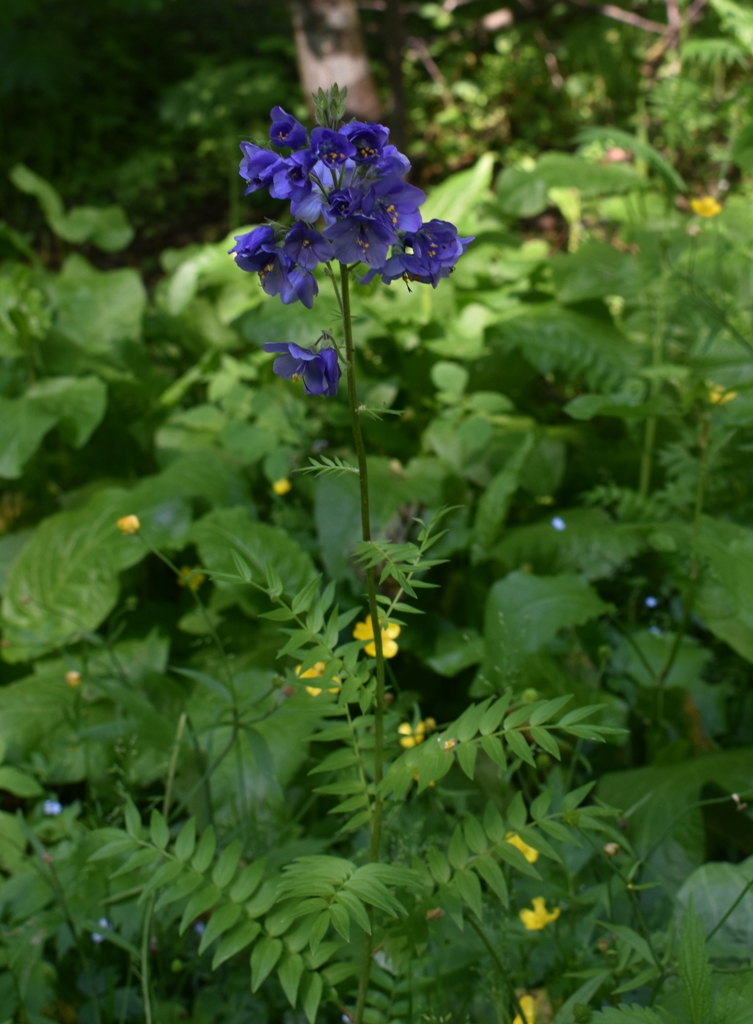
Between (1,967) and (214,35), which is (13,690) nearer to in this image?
(1,967)

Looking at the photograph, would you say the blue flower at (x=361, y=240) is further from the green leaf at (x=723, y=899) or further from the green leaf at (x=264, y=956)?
the green leaf at (x=723, y=899)

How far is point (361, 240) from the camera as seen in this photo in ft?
2.84

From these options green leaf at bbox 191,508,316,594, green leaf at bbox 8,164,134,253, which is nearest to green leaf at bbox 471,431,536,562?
green leaf at bbox 191,508,316,594

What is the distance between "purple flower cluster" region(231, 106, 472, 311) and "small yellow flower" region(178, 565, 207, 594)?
1.16 ft

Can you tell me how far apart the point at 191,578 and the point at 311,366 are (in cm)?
86

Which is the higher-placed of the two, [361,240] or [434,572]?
[361,240]

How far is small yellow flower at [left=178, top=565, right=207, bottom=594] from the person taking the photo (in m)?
1.29

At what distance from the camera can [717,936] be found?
1.28 meters

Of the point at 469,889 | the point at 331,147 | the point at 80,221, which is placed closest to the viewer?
the point at 331,147

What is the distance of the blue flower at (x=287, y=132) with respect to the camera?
0.89 metres

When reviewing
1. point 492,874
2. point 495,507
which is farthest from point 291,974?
point 495,507

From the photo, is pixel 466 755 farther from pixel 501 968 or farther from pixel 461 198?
pixel 461 198

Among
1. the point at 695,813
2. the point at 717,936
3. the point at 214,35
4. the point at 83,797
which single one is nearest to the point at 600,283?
the point at 695,813

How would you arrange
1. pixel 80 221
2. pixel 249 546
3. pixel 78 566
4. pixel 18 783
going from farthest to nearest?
1. pixel 80 221
2. pixel 78 566
3. pixel 249 546
4. pixel 18 783
